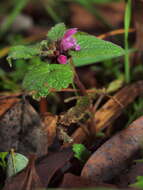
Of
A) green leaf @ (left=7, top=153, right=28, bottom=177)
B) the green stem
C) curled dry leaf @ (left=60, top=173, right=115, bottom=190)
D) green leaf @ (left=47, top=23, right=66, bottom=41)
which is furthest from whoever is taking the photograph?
the green stem

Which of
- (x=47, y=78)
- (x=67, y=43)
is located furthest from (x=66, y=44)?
(x=47, y=78)

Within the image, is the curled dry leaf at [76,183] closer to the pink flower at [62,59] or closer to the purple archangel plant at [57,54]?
the purple archangel plant at [57,54]

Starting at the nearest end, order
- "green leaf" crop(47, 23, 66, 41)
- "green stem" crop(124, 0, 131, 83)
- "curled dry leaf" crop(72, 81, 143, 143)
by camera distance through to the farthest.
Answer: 1. "green leaf" crop(47, 23, 66, 41)
2. "curled dry leaf" crop(72, 81, 143, 143)
3. "green stem" crop(124, 0, 131, 83)

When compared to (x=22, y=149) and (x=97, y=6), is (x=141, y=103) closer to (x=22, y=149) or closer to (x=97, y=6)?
(x=22, y=149)

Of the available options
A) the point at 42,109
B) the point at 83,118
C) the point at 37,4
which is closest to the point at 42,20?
the point at 37,4

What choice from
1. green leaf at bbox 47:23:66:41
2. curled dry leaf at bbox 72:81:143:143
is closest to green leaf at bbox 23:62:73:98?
green leaf at bbox 47:23:66:41

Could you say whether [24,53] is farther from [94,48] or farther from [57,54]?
[94,48]

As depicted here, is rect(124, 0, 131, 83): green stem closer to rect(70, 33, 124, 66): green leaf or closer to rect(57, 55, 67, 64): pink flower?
rect(70, 33, 124, 66): green leaf
